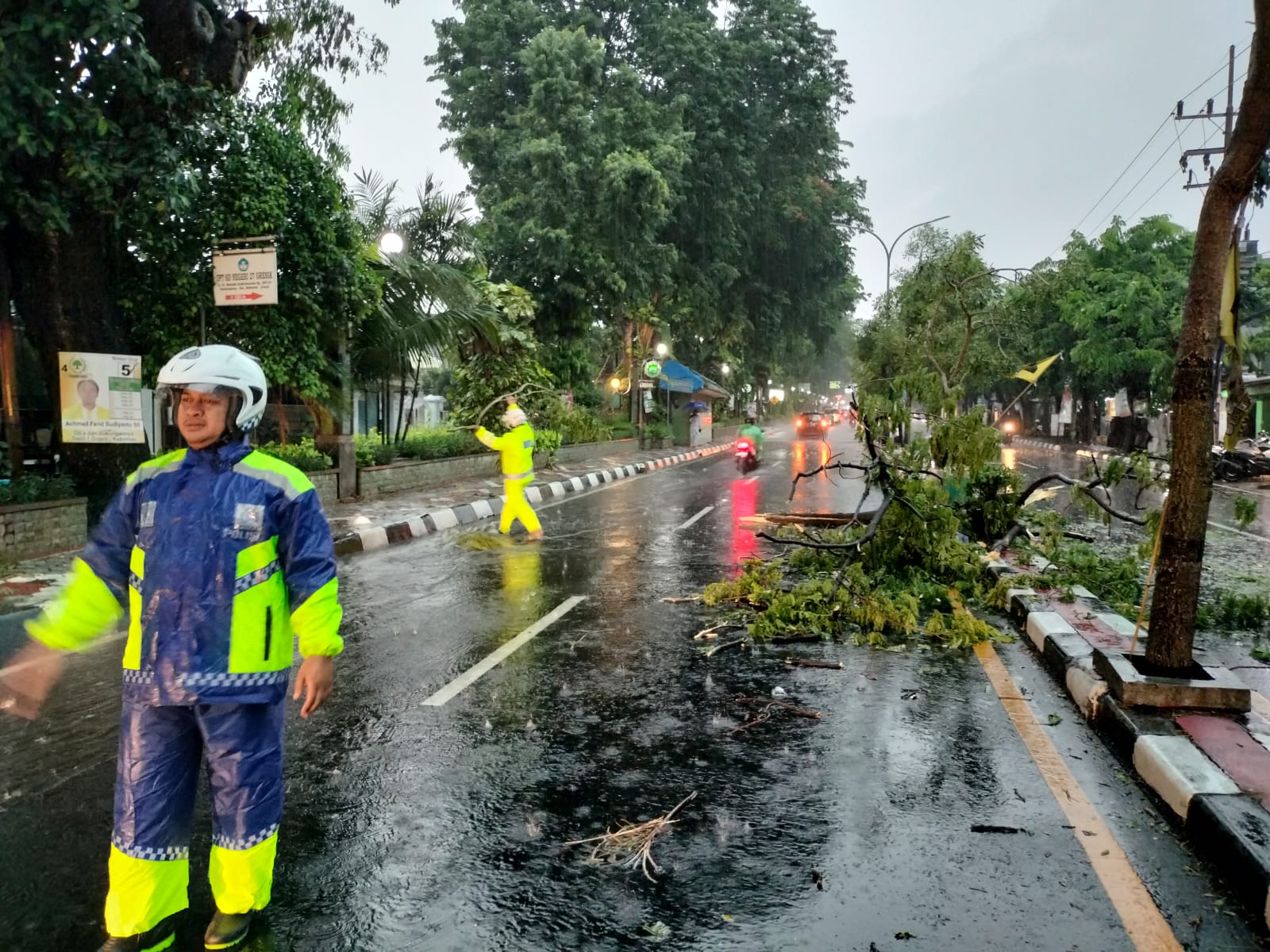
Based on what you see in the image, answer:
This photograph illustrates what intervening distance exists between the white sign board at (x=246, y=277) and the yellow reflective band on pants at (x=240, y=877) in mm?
8754

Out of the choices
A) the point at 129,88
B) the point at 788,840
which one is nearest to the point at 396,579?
the point at 129,88

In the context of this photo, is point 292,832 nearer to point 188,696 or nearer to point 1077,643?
point 188,696

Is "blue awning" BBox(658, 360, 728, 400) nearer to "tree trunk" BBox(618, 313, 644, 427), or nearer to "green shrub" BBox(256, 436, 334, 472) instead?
"tree trunk" BBox(618, 313, 644, 427)

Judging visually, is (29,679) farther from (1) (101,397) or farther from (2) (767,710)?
(1) (101,397)

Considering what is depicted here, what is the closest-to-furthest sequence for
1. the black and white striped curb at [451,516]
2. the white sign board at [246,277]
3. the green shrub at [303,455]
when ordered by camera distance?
the white sign board at [246,277]
the black and white striped curb at [451,516]
the green shrub at [303,455]

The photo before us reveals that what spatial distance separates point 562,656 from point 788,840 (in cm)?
286

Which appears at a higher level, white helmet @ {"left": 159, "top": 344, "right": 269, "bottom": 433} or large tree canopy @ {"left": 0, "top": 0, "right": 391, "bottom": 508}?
large tree canopy @ {"left": 0, "top": 0, "right": 391, "bottom": 508}

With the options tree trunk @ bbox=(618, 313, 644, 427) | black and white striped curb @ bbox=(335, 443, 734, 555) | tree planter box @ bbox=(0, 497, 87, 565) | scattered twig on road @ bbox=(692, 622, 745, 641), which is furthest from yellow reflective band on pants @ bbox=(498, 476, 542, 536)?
tree trunk @ bbox=(618, 313, 644, 427)

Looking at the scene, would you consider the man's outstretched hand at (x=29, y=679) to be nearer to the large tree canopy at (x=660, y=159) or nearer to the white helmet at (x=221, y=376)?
the white helmet at (x=221, y=376)

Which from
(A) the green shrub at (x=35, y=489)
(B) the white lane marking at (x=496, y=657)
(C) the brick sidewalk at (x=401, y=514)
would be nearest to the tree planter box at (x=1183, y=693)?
(B) the white lane marking at (x=496, y=657)

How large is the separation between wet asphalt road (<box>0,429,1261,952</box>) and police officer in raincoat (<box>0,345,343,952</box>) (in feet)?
0.89

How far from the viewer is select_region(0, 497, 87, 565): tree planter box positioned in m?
9.17

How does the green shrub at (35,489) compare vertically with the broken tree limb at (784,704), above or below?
above

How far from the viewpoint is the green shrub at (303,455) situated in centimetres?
1430
